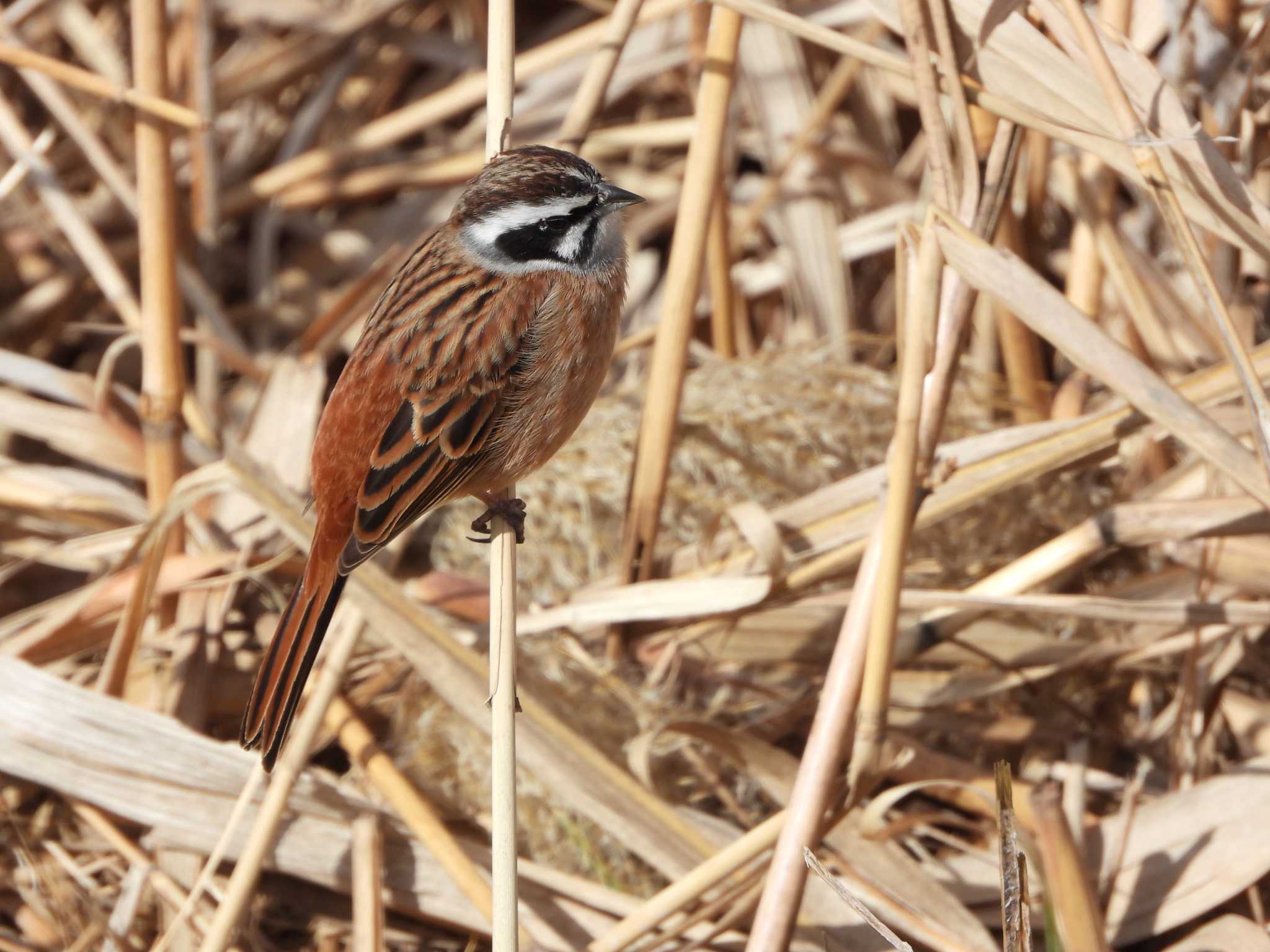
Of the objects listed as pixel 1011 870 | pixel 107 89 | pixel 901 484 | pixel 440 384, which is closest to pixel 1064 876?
pixel 1011 870

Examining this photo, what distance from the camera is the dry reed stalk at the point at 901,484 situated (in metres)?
2.59

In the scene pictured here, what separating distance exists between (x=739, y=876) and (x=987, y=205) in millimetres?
1539

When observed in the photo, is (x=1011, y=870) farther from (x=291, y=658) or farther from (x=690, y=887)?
(x=291, y=658)

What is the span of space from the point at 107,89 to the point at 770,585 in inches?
78.9

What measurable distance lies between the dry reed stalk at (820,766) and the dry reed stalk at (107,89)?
1.73 meters

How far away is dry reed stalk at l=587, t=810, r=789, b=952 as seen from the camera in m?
2.83

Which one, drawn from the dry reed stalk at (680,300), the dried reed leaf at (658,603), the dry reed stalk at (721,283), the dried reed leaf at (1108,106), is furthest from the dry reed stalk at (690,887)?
the dry reed stalk at (721,283)

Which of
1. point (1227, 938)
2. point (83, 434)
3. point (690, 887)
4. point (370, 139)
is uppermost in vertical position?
point (370, 139)

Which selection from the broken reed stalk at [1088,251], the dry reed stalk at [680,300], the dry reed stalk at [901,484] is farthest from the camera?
the broken reed stalk at [1088,251]

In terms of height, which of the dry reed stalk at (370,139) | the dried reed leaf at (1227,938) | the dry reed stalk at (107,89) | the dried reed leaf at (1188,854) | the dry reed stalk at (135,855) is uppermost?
the dry reed stalk at (370,139)

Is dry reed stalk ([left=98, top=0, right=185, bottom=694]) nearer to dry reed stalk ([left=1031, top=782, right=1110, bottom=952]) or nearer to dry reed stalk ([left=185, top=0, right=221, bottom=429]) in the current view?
dry reed stalk ([left=185, top=0, right=221, bottom=429])

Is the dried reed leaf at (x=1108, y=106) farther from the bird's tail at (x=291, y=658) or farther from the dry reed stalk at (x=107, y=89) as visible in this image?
the dry reed stalk at (x=107, y=89)

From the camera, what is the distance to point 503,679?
2.39m

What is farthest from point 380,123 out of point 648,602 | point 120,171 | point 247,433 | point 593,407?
point 648,602
